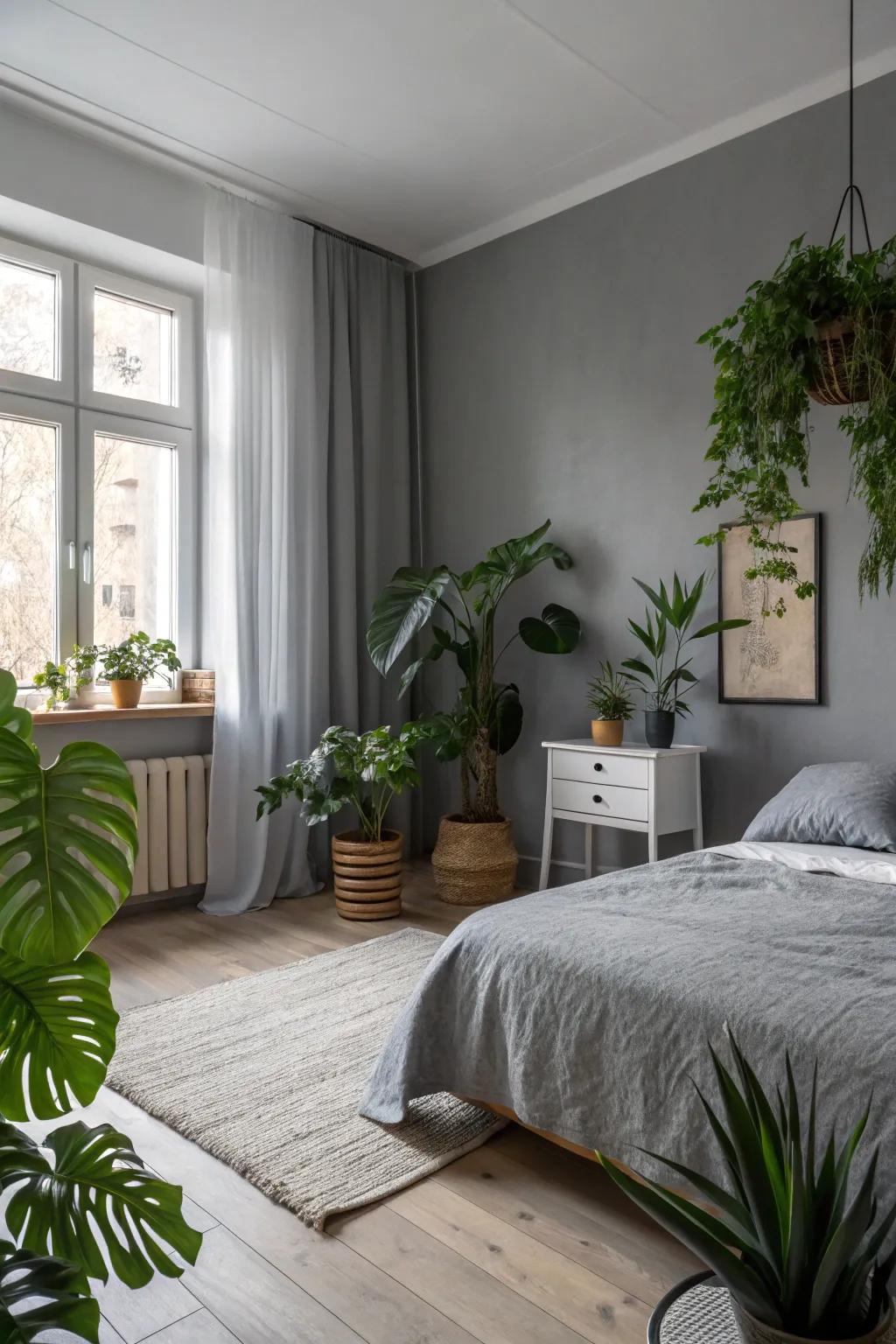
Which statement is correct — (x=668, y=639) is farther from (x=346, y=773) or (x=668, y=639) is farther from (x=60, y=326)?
(x=60, y=326)

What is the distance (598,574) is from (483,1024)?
7.88 ft

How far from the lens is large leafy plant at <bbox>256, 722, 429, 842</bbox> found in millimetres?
3670

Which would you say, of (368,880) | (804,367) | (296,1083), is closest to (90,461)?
(368,880)

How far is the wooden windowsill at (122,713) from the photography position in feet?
11.5

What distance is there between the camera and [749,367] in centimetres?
208

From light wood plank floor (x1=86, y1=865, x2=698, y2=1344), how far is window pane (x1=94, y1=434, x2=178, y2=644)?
2.31 meters

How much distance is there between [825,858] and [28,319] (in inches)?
135

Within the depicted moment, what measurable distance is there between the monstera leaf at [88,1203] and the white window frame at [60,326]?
3.28 m

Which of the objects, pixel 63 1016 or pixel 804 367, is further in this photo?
pixel 804 367

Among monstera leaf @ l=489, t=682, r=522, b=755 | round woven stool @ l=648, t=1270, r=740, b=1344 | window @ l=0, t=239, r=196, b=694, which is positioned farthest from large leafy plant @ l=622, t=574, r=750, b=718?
round woven stool @ l=648, t=1270, r=740, b=1344

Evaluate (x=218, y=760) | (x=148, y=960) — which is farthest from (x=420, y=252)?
(x=148, y=960)

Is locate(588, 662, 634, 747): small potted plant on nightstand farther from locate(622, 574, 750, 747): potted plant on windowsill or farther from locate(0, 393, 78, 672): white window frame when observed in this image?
locate(0, 393, 78, 672): white window frame

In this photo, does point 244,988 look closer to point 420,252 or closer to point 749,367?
point 749,367

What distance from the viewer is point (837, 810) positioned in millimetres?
2686
